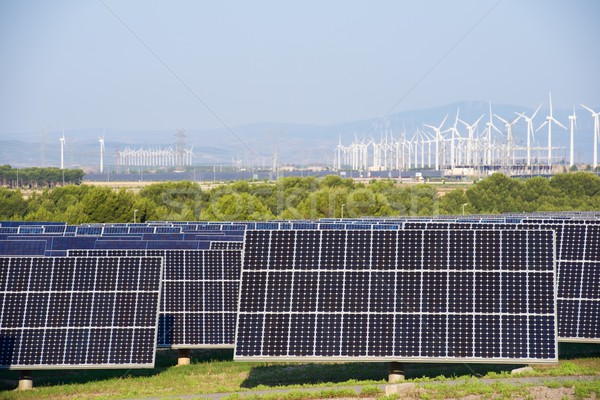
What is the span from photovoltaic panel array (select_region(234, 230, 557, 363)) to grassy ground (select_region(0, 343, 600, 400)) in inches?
34.4

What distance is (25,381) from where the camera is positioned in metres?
26.3

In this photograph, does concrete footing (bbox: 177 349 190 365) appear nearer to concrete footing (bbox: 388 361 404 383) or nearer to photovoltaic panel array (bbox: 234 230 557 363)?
photovoltaic panel array (bbox: 234 230 557 363)

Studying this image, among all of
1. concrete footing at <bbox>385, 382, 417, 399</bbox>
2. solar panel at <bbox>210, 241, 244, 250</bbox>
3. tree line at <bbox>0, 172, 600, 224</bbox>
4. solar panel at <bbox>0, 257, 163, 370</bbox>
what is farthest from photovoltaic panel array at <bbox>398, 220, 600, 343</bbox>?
tree line at <bbox>0, 172, 600, 224</bbox>

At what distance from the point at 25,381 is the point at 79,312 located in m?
2.27

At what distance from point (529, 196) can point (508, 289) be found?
10173 centimetres

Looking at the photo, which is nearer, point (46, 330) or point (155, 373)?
point (46, 330)

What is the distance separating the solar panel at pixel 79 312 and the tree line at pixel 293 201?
58.6 meters

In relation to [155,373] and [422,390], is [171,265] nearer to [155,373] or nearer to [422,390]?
[155,373]

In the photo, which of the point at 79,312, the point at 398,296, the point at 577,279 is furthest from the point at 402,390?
the point at 79,312

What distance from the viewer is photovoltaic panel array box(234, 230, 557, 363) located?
2286 cm

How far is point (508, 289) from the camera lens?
23375 millimetres

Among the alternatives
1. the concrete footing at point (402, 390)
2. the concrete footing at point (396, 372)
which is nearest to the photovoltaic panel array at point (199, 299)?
the concrete footing at point (396, 372)

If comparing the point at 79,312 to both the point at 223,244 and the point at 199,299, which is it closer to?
the point at 199,299

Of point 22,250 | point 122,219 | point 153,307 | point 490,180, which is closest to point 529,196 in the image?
point 490,180
